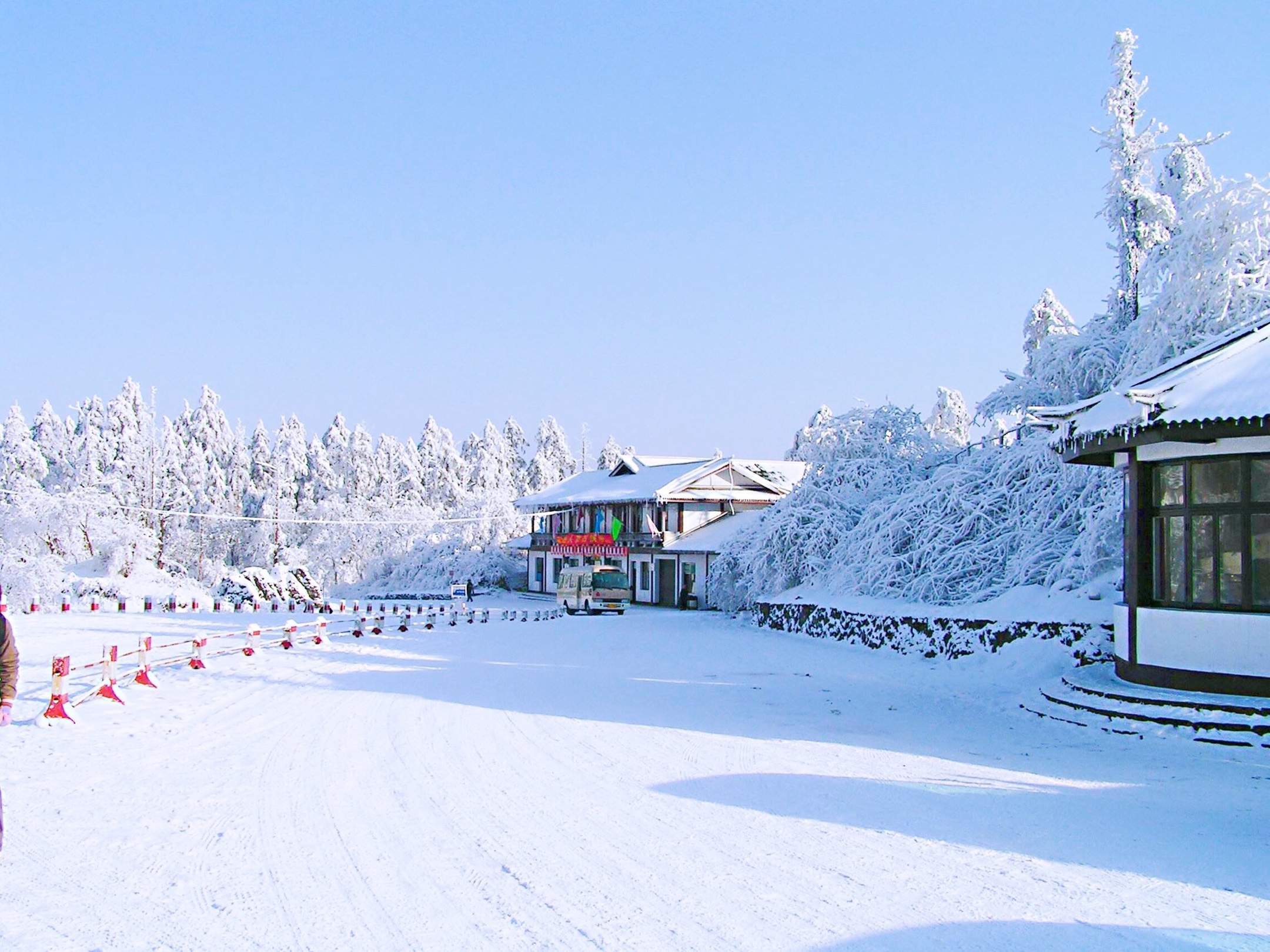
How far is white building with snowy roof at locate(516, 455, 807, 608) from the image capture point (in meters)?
52.1

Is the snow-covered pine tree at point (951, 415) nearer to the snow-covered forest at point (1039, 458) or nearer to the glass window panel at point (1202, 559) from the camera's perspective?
the snow-covered forest at point (1039, 458)

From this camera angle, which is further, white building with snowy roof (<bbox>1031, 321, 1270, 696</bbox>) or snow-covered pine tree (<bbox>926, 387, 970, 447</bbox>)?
snow-covered pine tree (<bbox>926, 387, 970, 447</bbox>)

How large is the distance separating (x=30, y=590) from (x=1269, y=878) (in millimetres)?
53766

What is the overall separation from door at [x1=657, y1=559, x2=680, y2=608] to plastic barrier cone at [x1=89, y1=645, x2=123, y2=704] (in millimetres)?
38310

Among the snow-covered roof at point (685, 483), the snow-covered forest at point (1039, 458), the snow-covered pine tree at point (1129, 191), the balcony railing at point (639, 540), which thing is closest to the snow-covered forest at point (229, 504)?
the snow-covered roof at point (685, 483)

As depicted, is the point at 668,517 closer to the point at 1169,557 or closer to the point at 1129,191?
the point at 1129,191

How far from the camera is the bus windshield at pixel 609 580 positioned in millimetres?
45812

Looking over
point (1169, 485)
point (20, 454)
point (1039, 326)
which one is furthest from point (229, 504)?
point (1169, 485)

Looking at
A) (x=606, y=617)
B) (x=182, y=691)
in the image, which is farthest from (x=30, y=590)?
(x=182, y=691)

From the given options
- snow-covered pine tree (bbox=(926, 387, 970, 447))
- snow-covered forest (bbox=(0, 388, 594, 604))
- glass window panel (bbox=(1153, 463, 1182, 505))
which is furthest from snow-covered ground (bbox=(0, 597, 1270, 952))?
snow-covered pine tree (bbox=(926, 387, 970, 447))

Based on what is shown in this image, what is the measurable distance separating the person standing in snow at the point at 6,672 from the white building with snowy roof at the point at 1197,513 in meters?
12.7

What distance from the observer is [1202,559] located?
13609 mm

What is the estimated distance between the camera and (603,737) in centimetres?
1234

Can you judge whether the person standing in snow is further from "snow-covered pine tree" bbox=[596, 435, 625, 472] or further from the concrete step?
"snow-covered pine tree" bbox=[596, 435, 625, 472]
